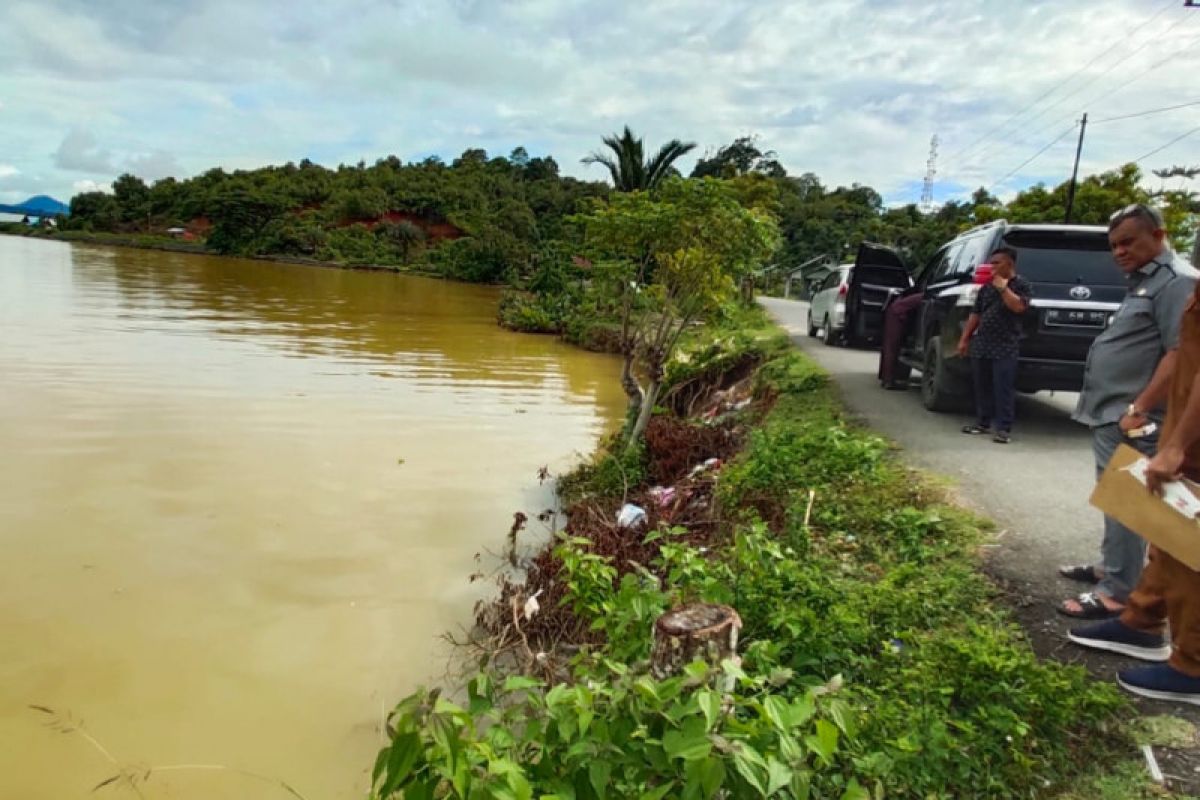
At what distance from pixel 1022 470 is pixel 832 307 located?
8.09m

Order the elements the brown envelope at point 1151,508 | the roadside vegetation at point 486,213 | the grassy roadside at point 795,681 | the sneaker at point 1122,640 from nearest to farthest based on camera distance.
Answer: the grassy roadside at point 795,681 → the brown envelope at point 1151,508 → the sneaker at point 1122,640 → the roadside vegetation at point 486,213

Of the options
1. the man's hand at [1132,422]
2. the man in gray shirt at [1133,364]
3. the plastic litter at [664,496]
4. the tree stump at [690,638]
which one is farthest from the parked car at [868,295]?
the tree stump at [690,638]

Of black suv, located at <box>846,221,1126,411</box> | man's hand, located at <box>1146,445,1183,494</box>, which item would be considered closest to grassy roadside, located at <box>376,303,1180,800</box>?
man's hand, located at <box>1146,445,1183,494</box>

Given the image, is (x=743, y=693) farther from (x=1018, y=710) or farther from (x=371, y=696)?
(x=371, y=696)

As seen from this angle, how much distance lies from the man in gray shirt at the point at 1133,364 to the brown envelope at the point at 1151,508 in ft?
1.61

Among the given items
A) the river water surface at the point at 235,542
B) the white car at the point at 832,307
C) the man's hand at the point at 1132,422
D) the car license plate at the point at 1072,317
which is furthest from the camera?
the white car at the point at 832,307

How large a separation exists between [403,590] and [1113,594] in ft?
15.0

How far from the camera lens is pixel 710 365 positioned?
12.3 m

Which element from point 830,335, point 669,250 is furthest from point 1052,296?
point 830,335

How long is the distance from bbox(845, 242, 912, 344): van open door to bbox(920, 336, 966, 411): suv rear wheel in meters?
2.37

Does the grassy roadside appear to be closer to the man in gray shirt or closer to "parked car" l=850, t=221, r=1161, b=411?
the man in gray shirt

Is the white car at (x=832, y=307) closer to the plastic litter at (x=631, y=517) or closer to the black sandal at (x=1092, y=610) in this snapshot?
the plastic litter at (x=631, y=517)

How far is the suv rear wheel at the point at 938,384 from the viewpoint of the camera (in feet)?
23.4

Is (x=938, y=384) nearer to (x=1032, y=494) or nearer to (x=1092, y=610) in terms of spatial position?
(x=1032, y=494)
